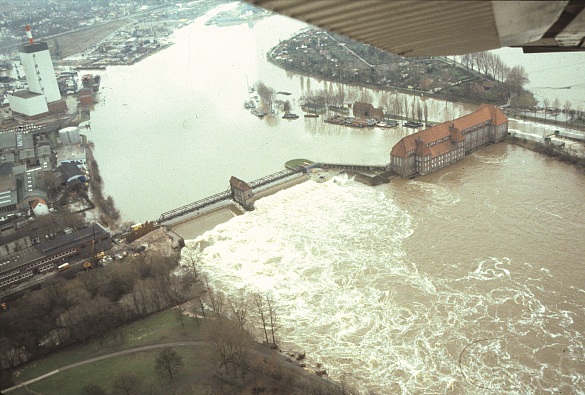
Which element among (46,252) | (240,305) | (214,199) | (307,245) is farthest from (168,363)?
(214,199)

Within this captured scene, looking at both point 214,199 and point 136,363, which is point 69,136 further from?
point 136,363

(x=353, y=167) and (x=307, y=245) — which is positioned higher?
(x=353, y=167)

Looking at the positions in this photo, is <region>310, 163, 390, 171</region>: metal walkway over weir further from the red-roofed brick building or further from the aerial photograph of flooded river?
the red-roofed brick building

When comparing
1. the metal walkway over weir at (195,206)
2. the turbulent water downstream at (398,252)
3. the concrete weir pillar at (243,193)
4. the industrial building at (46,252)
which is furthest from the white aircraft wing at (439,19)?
the metal walkway over weir at (195,206)

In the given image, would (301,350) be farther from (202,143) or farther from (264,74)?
(264,74)

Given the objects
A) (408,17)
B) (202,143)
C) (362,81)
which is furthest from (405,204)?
(362,81)

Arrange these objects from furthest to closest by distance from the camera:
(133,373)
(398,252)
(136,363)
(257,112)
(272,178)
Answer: (257,112)
(272,178)
(398,252)
(136,363)
(133,373)

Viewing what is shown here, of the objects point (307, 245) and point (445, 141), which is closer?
point (307, 245)

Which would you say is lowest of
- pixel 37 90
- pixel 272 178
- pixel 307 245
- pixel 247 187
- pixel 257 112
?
pixel 307 245

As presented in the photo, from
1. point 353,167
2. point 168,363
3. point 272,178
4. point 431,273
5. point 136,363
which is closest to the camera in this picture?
point 168,363
